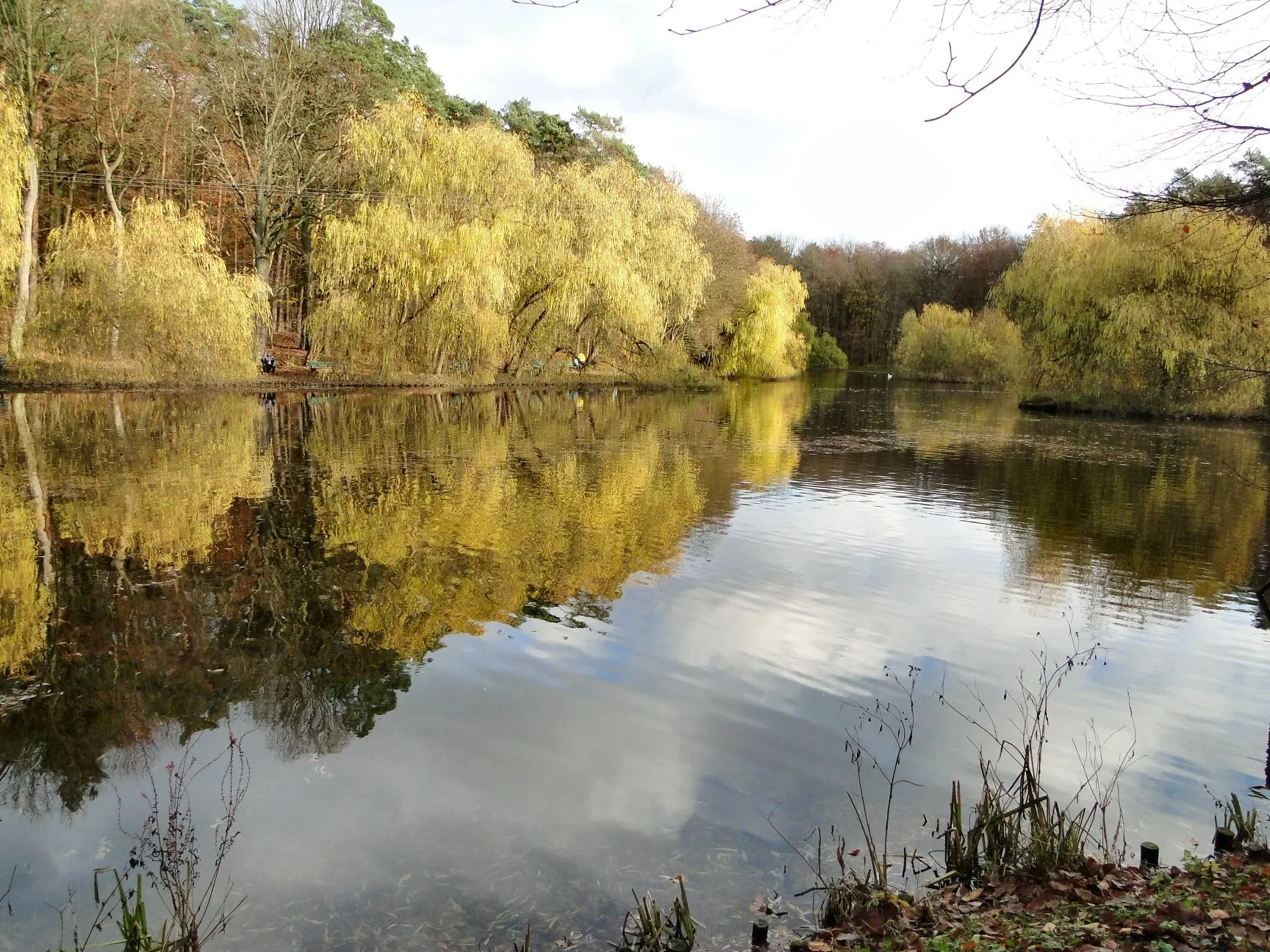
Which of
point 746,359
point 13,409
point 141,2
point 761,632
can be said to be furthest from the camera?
point 746,359

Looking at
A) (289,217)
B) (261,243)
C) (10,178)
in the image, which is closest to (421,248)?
(261,243)

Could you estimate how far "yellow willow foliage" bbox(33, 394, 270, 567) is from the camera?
10344mm

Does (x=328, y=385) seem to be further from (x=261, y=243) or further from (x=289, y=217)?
(x=289, y=217)

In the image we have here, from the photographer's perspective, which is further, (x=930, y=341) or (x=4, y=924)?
(x=930, y=341)

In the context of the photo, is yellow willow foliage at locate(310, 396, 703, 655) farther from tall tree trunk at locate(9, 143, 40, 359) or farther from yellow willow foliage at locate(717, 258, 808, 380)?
yellow willow foliage at locate(717, 258, 808, 380)

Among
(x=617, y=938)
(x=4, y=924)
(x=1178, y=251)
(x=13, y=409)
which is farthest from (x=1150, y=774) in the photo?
(x=1178, y=251)

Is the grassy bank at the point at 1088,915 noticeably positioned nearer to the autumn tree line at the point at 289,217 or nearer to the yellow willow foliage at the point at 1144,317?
the yellow willow foliage at the point at 1144,317

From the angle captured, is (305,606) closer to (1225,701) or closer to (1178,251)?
(1225,701)

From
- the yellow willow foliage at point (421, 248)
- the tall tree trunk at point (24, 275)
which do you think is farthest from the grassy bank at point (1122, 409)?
the tall tree trunk at point (24, 275)

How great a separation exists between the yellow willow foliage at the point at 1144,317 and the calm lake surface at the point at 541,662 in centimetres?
1520

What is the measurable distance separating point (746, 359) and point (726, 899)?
163 ft

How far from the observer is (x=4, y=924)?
150 inches

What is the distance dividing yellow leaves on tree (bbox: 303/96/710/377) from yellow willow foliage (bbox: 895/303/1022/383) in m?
27.7

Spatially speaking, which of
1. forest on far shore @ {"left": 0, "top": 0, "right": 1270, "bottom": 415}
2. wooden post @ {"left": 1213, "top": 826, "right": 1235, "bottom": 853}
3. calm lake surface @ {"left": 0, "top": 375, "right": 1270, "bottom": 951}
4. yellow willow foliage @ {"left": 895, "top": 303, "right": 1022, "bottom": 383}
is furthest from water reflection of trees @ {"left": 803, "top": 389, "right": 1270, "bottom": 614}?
yellow willow foliage @ {"left": 895, "top": 303, "right": 1022, "bottom": 383}
